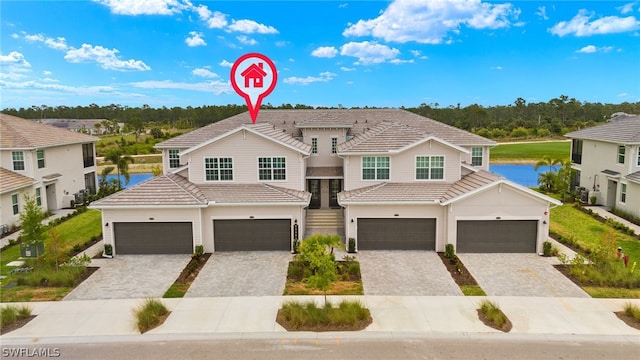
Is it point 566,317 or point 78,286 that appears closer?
point 566,317

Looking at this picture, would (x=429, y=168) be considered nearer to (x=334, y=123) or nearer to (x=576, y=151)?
(x=334, y=123)

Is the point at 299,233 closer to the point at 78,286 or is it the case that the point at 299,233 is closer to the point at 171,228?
the point at 171,228

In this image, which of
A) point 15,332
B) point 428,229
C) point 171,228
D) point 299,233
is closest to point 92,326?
point 15,332

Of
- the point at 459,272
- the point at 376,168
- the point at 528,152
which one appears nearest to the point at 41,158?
the point at 376,168

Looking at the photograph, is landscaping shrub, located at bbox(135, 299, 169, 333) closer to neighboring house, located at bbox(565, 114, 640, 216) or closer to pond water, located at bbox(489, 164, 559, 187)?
neighboring house, located at bbox(565, 114, 640, 216)

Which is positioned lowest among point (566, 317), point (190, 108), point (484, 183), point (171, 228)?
point (566, 317)

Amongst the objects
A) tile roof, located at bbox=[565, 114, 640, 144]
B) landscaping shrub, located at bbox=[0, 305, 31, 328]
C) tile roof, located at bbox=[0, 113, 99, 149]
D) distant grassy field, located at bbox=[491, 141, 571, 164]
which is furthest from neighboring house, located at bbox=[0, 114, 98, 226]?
distant grassy field, located at bbox=[491, 141, 571, 164]

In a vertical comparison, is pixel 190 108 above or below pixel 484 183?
above

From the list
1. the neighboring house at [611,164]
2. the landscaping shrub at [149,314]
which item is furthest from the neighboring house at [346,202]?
the neighboring house at [611,164]
